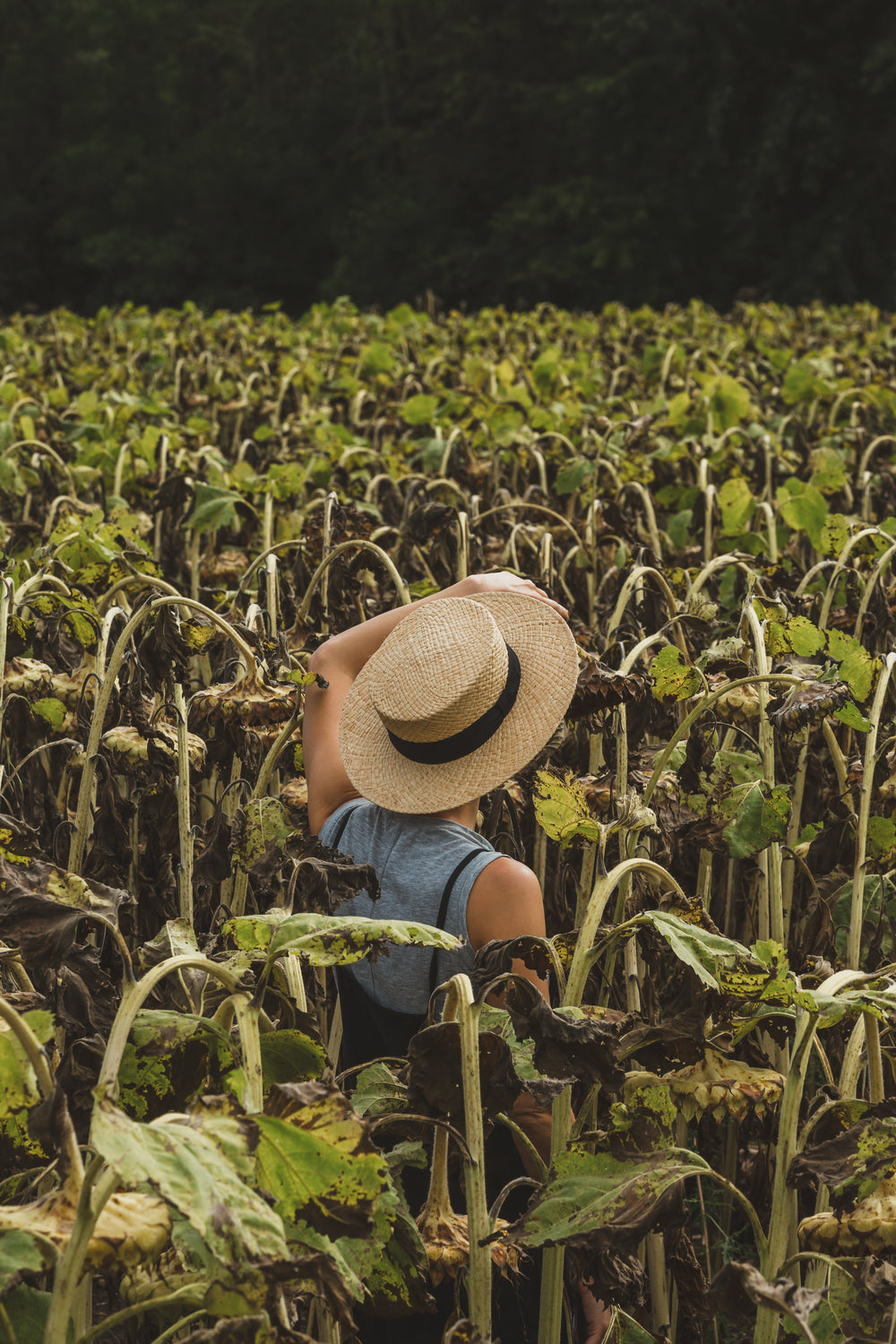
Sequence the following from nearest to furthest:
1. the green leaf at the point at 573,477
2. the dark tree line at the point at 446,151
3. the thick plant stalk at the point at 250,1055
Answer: the thick plant stalk at the point at 250,1055, the green leaf at the point at 573,477, the dark tree line at the point at 446,151

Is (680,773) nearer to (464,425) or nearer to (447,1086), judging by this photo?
(447,1086)

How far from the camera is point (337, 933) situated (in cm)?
130

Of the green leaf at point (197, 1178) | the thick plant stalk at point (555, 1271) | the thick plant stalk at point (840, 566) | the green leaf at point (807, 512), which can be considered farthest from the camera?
the green leaf at point (807, 512)

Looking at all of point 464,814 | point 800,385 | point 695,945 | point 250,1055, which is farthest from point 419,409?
point 250,1055

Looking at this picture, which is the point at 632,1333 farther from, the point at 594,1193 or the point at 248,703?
the point at 248,703

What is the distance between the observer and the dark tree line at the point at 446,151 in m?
24.1

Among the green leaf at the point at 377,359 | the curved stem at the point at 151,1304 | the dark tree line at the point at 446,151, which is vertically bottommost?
the curved stem at the point at 151,1304

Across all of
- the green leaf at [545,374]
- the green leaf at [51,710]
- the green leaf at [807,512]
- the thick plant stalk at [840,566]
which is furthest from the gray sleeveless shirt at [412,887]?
the green leaf at [545,374]

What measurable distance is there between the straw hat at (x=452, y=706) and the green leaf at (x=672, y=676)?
14cm

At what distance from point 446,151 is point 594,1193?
3075cm

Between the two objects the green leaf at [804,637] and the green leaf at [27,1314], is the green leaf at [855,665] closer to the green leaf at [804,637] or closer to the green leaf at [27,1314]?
the green leaf at [804,637]

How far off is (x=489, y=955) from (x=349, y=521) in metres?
1.73

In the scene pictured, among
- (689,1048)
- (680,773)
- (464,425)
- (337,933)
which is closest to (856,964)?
(680,773)

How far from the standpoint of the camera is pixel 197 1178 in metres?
1.01
